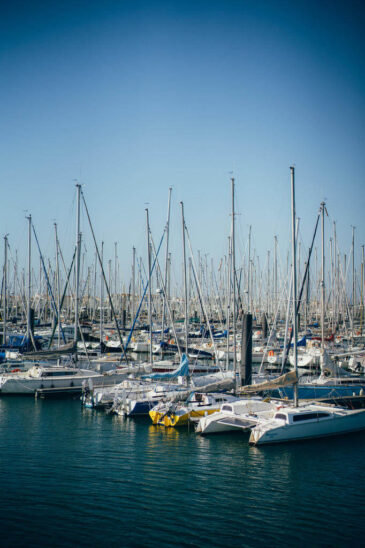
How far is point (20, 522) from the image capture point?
51.5 feet

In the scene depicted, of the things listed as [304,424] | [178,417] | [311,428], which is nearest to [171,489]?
[304,424]

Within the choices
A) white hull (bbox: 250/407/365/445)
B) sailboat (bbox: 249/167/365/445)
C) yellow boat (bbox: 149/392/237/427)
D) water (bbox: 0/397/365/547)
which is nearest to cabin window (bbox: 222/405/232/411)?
yellow boat (bbox: 149/392/237/427)

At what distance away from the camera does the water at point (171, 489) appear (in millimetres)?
15086

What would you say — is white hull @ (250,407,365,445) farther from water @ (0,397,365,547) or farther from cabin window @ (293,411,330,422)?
water @ (0,397,365,547)

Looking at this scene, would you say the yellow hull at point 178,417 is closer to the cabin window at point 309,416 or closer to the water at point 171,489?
the water at point 171,489

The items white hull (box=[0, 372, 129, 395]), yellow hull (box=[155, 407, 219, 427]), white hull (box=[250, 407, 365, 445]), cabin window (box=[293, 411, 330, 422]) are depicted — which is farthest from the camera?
white hull (box=[0, 372, 129, 395])

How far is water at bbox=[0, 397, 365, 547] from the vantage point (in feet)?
49.5

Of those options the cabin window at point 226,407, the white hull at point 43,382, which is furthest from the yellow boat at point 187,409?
the white hull at point 43,382

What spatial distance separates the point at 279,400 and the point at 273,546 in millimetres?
15550

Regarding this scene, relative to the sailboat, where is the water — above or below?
below

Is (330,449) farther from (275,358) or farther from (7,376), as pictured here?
(275,358)

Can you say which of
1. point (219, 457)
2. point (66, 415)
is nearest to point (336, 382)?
point (219, 457)

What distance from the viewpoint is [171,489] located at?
61.3 ft

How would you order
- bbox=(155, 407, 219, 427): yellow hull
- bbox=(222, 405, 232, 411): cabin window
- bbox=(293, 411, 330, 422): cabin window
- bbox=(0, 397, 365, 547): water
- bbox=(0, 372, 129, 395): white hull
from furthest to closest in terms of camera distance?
bbox=(0, 372, 129, 395): white hull → bbox=(155, 407, 219, 427): yellow hull → bbox=(222, 405, 232, 411): cabin window → bbox=(293, 411, 330, 422): cabin window → bbox=(0, 397, 365, 547): water
